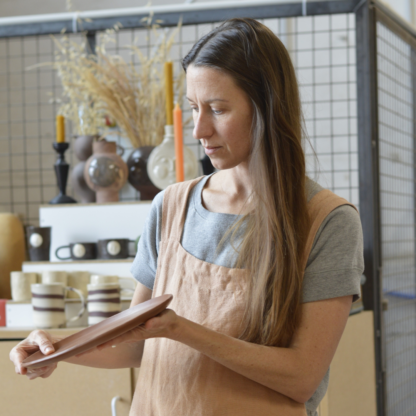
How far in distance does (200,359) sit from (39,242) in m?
0.92

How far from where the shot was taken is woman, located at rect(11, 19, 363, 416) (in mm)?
637

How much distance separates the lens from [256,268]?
685 millimetres

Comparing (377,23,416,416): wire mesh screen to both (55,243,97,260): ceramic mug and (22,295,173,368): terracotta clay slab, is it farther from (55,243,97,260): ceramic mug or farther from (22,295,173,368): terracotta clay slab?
(22,295,173,368): terracotta clay slab

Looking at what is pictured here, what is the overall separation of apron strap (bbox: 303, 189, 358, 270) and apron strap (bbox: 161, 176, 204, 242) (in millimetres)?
198

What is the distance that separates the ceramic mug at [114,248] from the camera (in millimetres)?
1437

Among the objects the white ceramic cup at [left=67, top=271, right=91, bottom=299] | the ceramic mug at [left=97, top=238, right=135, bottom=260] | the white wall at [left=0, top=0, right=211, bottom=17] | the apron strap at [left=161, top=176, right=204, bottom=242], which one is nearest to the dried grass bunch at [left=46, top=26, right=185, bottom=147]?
the ceramic mug at [left=97, top=238, right=135, bottom=260]

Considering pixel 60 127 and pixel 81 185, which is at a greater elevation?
pixel 60 127

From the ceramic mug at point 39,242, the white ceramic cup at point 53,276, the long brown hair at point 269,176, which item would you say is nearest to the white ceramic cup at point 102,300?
the white ceramic cup at point 53,276

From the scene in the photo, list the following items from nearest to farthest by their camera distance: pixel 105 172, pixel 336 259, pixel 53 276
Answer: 1. pixel 336 259
2. pixel 53 276
3. pixel 105 172

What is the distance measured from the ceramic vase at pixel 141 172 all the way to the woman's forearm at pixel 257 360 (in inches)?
40.1

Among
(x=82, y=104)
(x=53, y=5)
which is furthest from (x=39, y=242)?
(x=53, y=5)

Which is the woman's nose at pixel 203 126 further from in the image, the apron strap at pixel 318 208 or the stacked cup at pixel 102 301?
the stacked cup at pixel 102 301

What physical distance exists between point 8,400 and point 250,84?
3.20ft

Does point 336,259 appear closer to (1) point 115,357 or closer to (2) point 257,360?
(2) point 257,360
